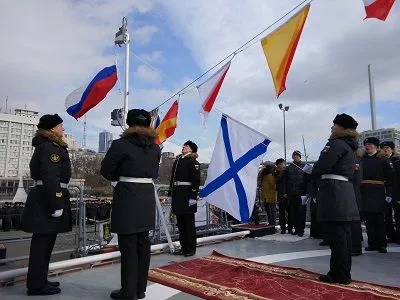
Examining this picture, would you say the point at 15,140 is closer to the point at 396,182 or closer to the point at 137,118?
the point at 396,182

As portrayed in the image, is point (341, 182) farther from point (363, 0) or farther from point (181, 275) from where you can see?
point (363, 0)

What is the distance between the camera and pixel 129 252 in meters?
3.86

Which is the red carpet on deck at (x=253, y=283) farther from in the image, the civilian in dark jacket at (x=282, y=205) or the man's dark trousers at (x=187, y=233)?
the civilian in dark jacket at (x=282, y=205)

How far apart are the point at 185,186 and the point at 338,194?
8.50 feet

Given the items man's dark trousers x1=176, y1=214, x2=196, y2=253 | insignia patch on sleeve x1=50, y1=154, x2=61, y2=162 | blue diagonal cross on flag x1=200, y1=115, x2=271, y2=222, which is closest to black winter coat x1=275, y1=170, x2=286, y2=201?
blue diagonal cross on flag x1=200, y1=115, x2=271, y2=222

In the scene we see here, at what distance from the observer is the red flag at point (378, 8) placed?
17.0 feet

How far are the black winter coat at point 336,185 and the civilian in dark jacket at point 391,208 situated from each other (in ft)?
9.13

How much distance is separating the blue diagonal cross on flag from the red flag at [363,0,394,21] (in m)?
2.41

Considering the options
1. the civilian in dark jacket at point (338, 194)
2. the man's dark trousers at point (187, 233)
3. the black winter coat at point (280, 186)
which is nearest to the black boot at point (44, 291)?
the man's dark trousers at point (187, 233)

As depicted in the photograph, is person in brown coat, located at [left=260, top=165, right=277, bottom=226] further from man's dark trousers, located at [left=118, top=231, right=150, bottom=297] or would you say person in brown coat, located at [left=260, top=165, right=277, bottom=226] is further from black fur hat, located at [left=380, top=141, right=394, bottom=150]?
man's dark trousers, located at [left=118, top=231, right=150, bottom=297]

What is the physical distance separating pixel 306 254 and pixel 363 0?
394 centimetres

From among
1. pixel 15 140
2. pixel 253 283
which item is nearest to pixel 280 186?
pixel 253 283

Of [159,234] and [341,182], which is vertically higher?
[341,182]

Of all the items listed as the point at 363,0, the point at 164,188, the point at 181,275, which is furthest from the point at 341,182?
the point at 164,188
